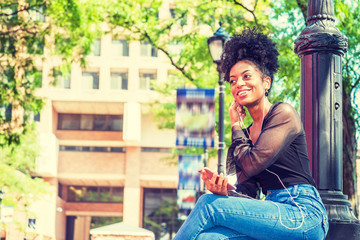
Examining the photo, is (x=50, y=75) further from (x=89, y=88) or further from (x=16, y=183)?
(x=89, y=88)

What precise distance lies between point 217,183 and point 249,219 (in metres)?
0.24

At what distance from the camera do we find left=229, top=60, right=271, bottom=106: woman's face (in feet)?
10.5

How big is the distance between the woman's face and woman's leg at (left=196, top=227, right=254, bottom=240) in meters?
0.80

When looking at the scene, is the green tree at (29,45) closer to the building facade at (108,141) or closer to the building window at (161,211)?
the building facade at (108,141)

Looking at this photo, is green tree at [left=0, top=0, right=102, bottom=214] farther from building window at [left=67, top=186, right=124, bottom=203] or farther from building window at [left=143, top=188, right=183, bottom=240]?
building window at [left=67, top=186, right=124, bottom=203]

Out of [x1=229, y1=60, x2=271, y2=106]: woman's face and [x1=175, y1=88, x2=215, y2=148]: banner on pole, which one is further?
[x1=175, y1=88, x2=215, y2=148]: banner on pole

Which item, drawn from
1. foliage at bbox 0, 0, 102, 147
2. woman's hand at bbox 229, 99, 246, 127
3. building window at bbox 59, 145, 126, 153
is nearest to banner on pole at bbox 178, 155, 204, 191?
foliage at bbox 0, 0, 102, 147

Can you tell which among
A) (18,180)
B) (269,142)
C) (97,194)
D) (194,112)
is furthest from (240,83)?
(97,194)

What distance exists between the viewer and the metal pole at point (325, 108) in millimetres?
4801

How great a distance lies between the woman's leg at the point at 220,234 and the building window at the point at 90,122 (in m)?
49.8

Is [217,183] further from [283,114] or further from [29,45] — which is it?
[29,45]

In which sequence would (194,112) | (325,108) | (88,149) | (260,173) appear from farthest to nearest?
1. (88,149)
2. (194,112)
3. (325,108)
4. (260,173)

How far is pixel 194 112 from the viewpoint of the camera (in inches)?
376

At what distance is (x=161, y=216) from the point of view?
52.3 metres
